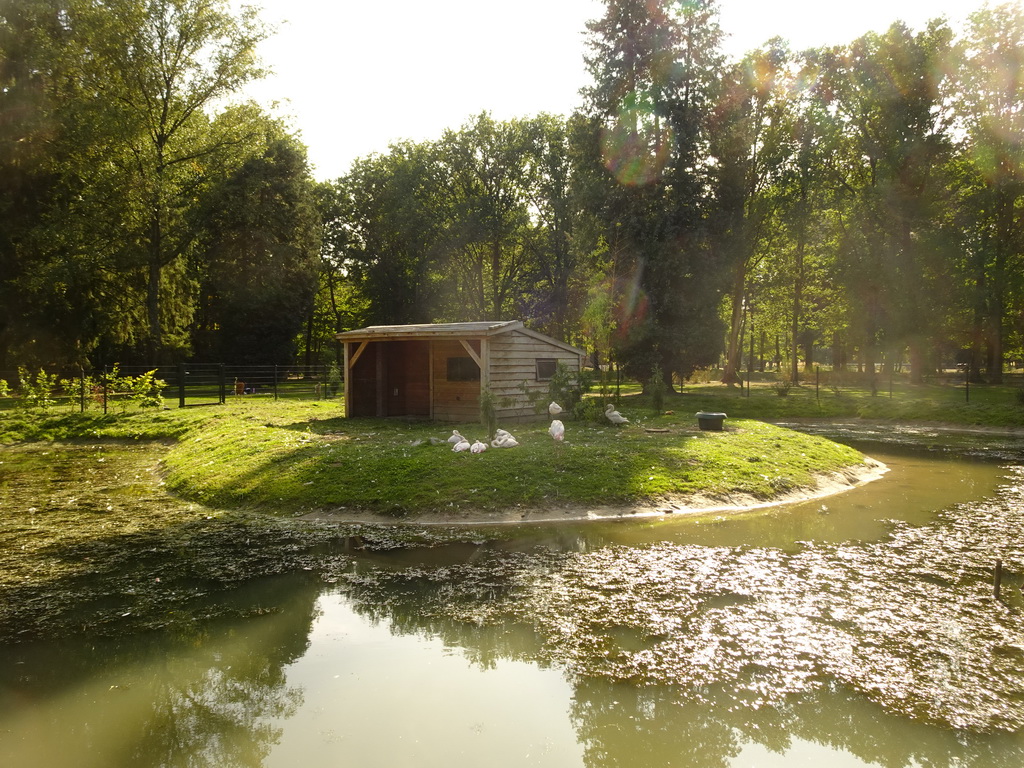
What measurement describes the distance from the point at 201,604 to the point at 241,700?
8.04 feet

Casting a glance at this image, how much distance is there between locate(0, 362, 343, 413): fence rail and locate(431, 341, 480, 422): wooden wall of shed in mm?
11337

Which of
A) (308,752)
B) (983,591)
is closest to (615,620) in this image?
(308,752)

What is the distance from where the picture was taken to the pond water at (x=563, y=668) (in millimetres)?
4684

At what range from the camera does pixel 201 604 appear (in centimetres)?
743

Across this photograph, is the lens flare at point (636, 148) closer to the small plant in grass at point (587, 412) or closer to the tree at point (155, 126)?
the small plant in grass at point (587, 412)

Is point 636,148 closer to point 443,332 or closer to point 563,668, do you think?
point 443,332

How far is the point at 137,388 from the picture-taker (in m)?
25.3

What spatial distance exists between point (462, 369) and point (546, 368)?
2.86 m

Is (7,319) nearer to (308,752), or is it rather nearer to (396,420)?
(396,420)

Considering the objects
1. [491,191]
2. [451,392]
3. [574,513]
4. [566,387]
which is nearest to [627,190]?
[566,387]

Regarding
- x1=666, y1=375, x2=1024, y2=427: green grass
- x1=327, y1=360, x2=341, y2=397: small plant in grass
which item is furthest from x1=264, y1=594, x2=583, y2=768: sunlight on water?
x1=327, y1=360, x2=341, y2=397: small plant in grass

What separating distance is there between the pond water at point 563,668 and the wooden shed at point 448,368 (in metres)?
11.0

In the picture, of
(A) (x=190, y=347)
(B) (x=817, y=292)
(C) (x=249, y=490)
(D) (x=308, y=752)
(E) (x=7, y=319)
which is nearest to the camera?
(D) (x=308, y=752)

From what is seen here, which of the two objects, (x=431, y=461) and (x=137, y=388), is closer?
(x=431, y=461)
